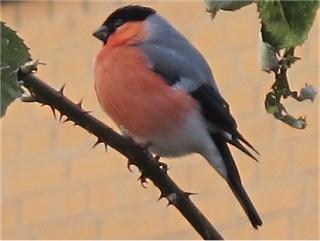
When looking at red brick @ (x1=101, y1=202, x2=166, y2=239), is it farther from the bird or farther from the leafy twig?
the leafy twig

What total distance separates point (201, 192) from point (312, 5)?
11.0 feet

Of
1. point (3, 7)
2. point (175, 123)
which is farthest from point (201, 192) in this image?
point (175, 123)

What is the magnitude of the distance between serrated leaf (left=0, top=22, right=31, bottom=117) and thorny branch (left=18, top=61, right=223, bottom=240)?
46mm

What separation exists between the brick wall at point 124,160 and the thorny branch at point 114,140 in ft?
8.76

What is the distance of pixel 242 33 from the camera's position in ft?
13.8

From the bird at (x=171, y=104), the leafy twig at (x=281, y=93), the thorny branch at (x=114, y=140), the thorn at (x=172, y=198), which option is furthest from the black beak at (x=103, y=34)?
the leafy twig at (x=281, y=93)

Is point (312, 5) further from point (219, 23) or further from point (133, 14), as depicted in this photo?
point (219, 23)

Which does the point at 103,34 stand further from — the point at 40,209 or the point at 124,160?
the point at 40,209

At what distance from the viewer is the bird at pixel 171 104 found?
2.23 m

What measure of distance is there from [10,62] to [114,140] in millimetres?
306

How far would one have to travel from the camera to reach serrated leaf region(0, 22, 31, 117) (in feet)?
3.25

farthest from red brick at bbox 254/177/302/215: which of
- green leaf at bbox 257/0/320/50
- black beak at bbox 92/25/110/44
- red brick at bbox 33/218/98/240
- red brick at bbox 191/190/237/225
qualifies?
green leaf at bbox 257/0/320/50

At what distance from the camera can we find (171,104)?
90.2 inches

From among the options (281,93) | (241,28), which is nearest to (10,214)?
(241,28)
